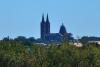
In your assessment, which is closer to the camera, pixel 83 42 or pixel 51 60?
pixel 51 60

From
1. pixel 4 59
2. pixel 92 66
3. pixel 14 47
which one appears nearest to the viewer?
pixel 92 66

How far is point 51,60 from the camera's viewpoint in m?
63.2

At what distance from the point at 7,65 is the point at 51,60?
6.77 meters

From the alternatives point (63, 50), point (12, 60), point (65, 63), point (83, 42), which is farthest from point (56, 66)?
point (83, 42)

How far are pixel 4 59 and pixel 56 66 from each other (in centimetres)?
1188

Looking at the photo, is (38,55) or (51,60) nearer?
(51,60)

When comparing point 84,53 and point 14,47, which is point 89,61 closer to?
point 84,53

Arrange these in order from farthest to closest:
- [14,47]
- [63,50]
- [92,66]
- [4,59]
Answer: [14,47], [4,59], [63,50], [92,66]

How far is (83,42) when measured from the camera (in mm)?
75438

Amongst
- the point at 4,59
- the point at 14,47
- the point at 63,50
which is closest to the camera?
the point at 63,50

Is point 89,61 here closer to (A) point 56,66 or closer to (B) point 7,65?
(A) point 56,66

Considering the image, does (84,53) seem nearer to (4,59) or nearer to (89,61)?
(89,61)

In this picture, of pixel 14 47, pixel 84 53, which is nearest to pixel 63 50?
pixel 84 53

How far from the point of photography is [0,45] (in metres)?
88.1
